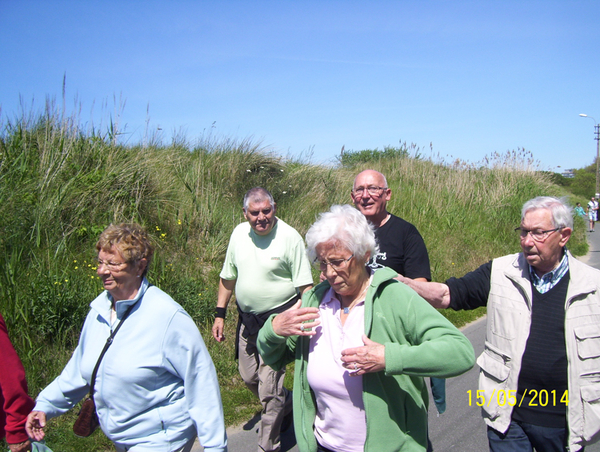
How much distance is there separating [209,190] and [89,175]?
7.67 ft

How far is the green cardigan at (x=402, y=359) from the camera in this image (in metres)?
1.89

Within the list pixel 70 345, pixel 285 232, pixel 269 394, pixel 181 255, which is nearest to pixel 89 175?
pixel 181 255

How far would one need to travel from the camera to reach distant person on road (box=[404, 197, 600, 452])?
2.32 m

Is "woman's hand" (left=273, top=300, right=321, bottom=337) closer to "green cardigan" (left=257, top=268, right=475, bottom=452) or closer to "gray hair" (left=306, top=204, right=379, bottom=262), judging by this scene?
"green cardigan" (left=257, top=268, right=475, bottom=452)

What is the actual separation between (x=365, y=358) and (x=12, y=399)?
70.7 inches

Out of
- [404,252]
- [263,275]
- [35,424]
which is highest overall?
[404,252]

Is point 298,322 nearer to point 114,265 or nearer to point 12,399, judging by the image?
point 114,265

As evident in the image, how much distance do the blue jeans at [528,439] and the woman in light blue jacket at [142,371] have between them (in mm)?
1480

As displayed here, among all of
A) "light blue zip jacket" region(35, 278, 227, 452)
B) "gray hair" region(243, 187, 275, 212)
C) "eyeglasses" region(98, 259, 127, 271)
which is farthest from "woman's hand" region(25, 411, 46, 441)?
"gray hair" region(243, 187, 275, 212)

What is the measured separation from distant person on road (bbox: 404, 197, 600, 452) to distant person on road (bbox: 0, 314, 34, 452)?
2426mm

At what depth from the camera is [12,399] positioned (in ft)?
7.73

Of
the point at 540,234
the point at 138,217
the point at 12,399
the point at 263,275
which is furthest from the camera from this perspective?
the point at 138,217

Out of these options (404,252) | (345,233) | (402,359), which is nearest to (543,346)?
(402,359)

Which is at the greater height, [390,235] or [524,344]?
[390,235]
